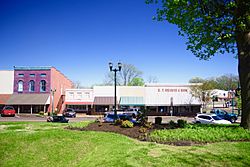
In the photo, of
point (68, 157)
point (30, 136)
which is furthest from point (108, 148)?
point (30, 136)

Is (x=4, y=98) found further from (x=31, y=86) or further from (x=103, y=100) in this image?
(x=103, y=100)

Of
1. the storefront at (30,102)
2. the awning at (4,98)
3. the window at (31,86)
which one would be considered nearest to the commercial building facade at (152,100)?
the storefront at (30,102)

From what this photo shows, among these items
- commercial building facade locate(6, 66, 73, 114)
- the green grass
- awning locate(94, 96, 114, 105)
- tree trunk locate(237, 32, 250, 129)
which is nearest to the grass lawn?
the green grass

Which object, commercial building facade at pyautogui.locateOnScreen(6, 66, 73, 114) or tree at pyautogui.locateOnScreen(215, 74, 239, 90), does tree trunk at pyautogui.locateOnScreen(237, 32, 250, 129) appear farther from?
tree at pyautogui.locateOnScreen(215, 74, 239, 90)

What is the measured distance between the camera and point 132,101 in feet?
133

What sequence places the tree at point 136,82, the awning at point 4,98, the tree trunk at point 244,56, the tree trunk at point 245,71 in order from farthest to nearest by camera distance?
the tree at point 136,82 → the awning at point 4,98 → the tree trunk at point 245,71 → the tree trunk at point 244,56

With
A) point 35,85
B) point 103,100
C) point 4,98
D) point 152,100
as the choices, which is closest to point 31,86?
point 35,85

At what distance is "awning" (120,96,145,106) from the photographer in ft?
131

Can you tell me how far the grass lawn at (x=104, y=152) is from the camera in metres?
6.31

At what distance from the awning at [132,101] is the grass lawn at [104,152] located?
1165 inches

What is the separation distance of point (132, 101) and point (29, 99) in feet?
68.5

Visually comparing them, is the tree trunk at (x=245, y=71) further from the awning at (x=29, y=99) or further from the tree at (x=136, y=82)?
the tree at (x=136, y=82)

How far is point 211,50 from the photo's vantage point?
1280 cm

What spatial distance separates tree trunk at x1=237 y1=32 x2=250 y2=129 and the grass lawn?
313 cm
